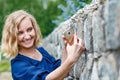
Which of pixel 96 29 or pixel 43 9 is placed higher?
pixel 96 29

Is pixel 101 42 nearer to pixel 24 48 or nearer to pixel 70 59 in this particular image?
pixel 70 59

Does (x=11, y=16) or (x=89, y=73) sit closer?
(x=89, y=73)

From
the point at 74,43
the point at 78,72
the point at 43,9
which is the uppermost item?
the point at 74,43

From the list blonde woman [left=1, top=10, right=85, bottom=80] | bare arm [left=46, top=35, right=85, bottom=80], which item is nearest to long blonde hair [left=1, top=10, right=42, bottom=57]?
blonde woman [left=1, top=10, right=85, bottom=80]

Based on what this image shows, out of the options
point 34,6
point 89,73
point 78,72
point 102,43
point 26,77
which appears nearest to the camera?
point 102,43

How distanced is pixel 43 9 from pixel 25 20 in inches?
951

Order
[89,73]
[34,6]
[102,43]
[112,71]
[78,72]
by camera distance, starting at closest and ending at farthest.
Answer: [112,71] → [102,43] → [89,73] → [78,72] → [34,6]

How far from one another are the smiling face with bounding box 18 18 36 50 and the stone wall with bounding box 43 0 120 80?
388 millimetres

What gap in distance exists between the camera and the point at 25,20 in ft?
12.9

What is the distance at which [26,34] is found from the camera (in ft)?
12.8

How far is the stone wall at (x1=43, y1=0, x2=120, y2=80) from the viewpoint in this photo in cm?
250

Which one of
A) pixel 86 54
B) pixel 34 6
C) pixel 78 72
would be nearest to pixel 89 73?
pixel 86 54

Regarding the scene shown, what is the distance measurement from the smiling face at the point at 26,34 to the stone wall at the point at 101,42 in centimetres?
39

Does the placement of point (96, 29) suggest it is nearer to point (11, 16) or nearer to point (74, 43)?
point (74, 43)
